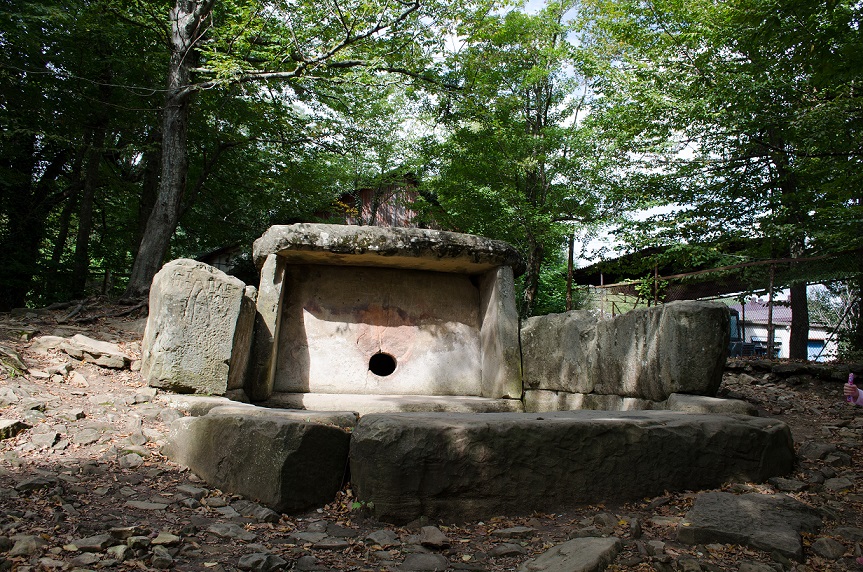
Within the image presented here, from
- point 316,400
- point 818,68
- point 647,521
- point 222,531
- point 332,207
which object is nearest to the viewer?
point 222,531

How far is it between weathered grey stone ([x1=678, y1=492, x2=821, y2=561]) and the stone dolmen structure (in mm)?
338

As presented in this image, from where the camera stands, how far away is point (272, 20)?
964 centimetres

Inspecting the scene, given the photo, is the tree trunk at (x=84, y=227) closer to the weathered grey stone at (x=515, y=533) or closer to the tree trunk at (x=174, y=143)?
the tree trunk at (x=174, y=143)

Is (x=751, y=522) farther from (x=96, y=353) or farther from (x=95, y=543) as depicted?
(x=96, y=353)

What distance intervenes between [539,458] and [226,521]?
5.08 feet

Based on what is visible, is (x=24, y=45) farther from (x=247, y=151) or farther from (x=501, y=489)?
(x=501, y=489)

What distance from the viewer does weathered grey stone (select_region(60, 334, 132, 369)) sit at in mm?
4809

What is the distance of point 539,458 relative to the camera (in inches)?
111

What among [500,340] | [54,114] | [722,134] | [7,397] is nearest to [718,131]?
[722,134]

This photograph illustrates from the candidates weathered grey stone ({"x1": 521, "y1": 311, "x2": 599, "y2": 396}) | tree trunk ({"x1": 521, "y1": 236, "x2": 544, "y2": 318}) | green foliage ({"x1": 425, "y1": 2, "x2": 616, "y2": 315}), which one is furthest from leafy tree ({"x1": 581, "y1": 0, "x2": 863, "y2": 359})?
weathered grey stone ({"x1": 521, "y1": 311, "x2": 599, "y2": 396})

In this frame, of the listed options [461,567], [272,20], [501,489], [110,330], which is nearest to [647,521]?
[501,489]

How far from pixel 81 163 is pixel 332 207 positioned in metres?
5.85

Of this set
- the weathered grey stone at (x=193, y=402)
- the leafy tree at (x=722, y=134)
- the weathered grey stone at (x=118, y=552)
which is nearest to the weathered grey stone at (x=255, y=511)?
the weathered grey stone at (x=118, y=552)

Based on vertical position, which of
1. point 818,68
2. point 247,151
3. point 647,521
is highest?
point 247,151
